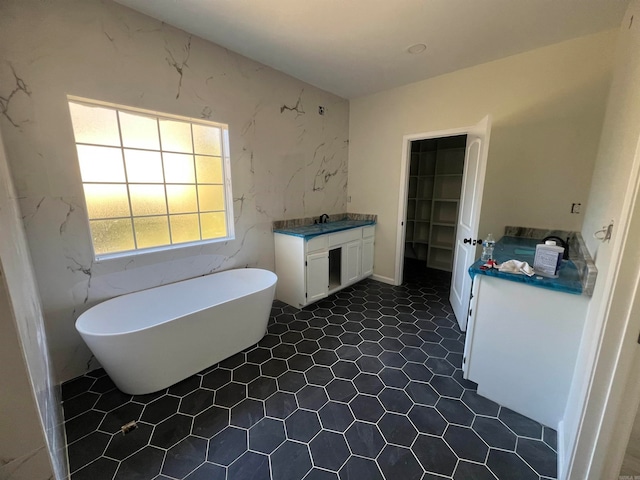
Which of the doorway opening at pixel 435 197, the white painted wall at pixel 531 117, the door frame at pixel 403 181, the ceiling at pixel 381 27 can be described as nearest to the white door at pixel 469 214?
the white painted wall at pixel 531 117

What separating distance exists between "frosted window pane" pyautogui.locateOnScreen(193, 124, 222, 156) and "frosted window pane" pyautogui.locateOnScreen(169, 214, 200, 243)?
677mm

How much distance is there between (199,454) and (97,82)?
2532 mm

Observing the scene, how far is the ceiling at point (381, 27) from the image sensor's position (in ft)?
6.05

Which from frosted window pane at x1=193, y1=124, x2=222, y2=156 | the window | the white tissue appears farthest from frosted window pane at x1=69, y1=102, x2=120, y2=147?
the white tissue

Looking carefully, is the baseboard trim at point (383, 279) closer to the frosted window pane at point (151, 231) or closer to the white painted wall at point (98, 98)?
the white painted wall at point (98, 98)

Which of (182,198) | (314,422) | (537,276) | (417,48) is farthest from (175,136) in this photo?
(537,276)

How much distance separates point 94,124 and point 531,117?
12.6ft

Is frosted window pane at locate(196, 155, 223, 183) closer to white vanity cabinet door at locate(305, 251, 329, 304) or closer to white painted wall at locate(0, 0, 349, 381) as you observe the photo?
white painted wall at locate(0, 0, 349, 381)

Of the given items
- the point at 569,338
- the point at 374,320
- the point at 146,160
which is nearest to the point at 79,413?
the point at 146,160

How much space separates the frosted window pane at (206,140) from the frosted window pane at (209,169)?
0.22 feet

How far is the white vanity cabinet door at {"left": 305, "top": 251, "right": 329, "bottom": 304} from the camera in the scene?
3020 mm

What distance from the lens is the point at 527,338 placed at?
5.16 feet

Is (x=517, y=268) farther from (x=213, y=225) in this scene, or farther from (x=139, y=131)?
(x=139, y=131)

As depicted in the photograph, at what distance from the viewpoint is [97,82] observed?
→ 1850 mm
